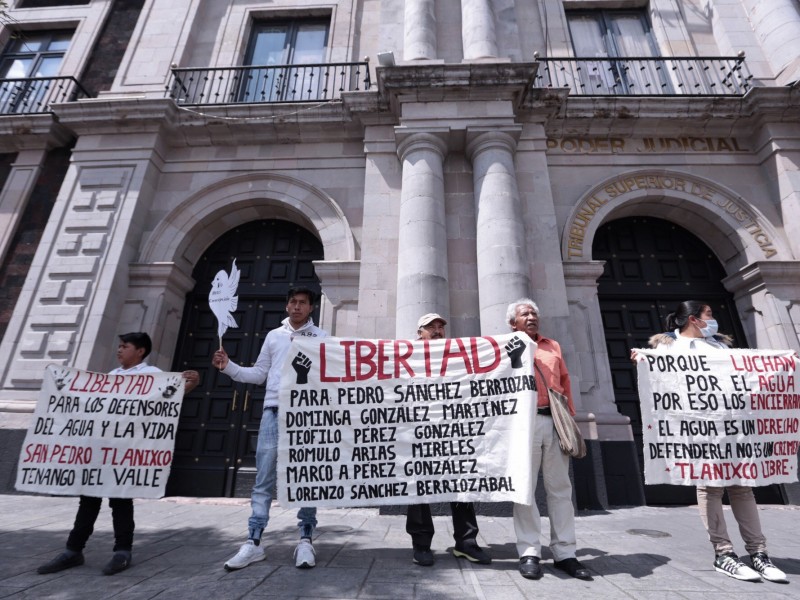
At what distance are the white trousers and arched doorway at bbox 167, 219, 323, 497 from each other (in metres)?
5.40

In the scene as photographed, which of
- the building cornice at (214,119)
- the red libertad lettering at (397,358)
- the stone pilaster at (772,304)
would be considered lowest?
the red libertad lettering at (397,358)

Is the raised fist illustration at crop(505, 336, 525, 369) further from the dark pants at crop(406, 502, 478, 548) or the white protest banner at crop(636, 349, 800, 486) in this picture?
the dark pants at crop(406, 502, 478, 548)

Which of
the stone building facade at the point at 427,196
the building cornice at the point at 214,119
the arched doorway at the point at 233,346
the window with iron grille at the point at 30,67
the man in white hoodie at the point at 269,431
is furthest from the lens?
the window with iron grille at the point at 30,67

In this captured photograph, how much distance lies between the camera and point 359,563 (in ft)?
10.7

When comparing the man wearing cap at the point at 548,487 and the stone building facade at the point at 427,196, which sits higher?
the stone building facade at the point at 427,196

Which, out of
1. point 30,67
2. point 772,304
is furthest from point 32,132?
point 772,304

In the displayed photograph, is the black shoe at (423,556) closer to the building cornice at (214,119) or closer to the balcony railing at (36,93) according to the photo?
the building cornice at (214,119)

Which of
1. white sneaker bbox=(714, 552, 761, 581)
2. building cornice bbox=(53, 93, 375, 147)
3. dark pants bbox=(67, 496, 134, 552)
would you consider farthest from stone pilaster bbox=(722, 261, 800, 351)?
dark pants bbox=(67, 496, 134, 552)

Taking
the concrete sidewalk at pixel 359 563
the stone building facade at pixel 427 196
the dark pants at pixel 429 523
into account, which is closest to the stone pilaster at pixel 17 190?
the stone building facade at pixel 427 196

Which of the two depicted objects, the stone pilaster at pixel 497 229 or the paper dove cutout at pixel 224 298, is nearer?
the paper dove cutout at pixel 224 298

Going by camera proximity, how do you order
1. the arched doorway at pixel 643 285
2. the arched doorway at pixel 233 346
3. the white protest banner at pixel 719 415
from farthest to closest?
the arched doorway at pixel 643 285
the arched doorway at pixel 233 346
the white protest banner at pixel 719 415

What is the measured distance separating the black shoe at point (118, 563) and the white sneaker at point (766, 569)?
4500mm

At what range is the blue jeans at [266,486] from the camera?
3.21m

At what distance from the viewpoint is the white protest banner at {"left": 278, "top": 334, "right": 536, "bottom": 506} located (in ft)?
10.9
